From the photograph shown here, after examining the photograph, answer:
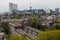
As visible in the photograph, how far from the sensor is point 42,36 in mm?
5461

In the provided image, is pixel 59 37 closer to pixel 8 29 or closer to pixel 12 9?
pixel 8 29

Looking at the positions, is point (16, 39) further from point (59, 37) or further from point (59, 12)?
point (59, 12)

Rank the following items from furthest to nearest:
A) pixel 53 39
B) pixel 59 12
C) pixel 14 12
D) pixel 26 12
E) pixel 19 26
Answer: pixel 59 12
pixel 14 12
pixel 26 12
pixel 19 26
pixel 53 39

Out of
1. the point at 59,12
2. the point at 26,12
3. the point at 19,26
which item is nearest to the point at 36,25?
the point at 19,26

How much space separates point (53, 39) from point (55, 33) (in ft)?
0.85

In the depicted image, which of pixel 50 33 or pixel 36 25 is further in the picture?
pixel 36 25

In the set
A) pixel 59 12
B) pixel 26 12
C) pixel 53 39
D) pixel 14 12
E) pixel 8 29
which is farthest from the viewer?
pixel 59 12

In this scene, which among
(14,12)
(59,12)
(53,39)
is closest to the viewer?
(53,39)

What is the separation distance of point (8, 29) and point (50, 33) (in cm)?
675

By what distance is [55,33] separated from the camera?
18.1ft

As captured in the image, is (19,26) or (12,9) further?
(12,9)

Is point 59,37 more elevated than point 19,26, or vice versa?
point 59,37

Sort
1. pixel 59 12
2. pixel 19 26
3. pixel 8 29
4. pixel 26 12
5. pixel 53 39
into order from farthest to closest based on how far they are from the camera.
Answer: pixel 59 12 → pixel 26 12 → pixel 19 26 → pixel 8 29 → pixel 53 39

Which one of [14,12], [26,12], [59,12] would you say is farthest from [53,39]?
[59,12]
